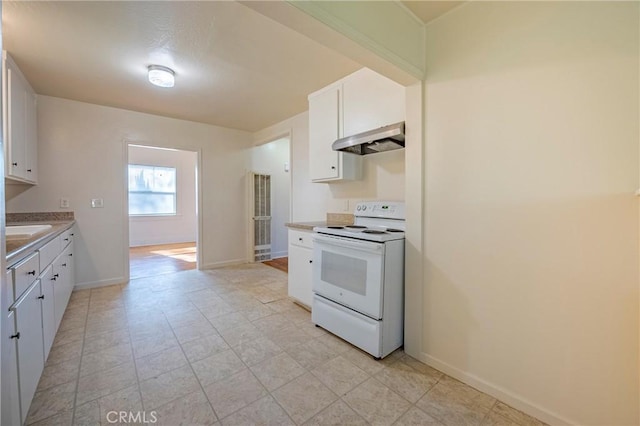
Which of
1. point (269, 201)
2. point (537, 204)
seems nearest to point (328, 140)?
point (537, 204)

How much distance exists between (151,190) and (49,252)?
5367mm

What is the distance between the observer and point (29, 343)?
1.48m

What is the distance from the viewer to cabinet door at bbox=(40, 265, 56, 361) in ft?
5.87

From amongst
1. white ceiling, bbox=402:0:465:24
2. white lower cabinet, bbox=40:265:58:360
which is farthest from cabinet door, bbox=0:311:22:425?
white ceiling, bbox=402:0:465:24

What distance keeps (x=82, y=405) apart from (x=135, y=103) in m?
3.26

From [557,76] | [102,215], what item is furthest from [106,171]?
[557,76]

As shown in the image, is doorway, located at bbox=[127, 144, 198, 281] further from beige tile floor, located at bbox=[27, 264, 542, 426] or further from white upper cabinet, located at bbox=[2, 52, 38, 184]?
beige tile floor, located at bbox=[27, 264, 542, 426]

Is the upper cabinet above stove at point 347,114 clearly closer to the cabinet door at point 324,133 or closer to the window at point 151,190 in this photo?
the cabinet door at point 324,133

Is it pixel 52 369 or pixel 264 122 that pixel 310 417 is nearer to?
pixel 52 369

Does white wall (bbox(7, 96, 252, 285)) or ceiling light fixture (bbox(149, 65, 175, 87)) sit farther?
white wall (bbox(7, 96, 252, 285))

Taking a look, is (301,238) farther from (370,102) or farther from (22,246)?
(22,246)

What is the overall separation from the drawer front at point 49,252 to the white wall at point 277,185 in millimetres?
3230

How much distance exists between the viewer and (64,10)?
1.79m

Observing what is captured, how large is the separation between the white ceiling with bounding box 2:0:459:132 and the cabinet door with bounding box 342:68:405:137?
0.18 meters
